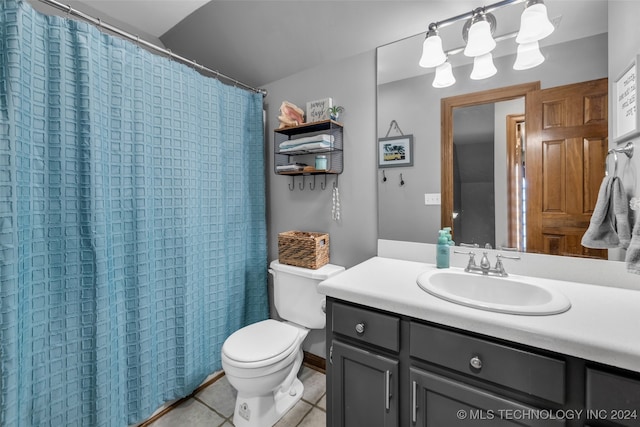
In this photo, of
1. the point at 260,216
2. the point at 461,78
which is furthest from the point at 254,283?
the point at 461,78

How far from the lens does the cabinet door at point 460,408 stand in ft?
2.52

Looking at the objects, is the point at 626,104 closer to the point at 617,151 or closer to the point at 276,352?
the point at 617,151

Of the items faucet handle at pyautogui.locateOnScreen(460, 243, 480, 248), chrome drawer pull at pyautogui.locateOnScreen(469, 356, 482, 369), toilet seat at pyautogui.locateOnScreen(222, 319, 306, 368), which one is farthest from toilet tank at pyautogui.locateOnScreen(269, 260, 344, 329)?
chrome drawer pull at pyautogui.locateOnScreen(469, 356, 482, 369)

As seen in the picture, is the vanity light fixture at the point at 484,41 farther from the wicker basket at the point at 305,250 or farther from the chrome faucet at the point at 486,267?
the wicker basket at the point at 305,250

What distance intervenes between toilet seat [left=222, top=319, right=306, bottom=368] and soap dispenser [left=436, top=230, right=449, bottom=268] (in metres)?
0.88

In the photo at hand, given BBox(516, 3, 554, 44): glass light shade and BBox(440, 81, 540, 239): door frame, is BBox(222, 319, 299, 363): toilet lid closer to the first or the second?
BBox(440, 81, 540, 239): door frame

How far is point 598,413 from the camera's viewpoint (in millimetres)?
685

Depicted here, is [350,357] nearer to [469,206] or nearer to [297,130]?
[469,206]

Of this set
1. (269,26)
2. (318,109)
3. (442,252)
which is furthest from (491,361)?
(269,26)

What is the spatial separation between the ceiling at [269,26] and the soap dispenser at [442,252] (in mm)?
1071

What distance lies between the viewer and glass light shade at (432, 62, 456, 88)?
138 centimetres

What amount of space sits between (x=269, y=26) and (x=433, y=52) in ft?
3.36

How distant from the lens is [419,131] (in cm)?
148

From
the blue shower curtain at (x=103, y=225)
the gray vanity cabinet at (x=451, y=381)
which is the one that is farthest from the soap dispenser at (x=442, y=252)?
the blue shower curtain at (x=103, y=225)
